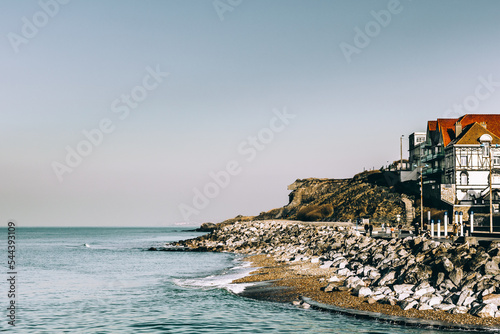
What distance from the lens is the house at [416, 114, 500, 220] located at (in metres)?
67.2

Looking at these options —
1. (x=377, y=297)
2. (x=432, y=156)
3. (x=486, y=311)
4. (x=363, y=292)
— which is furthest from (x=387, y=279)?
(x=432, y=156)

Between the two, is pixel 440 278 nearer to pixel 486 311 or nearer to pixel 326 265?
pixel 486 311

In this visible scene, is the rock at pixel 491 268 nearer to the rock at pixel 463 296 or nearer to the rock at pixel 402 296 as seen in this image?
the rock at pixel 463 296

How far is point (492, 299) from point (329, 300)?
21.4ft

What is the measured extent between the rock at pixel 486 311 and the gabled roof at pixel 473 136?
196ft

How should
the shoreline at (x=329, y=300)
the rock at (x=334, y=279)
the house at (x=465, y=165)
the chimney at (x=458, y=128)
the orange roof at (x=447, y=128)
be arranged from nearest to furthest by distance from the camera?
the shoreline at (x=329, y=300) → the rock at (x=334, y=279) → the house at (x=465, y=165) → the chimney at (x=458, y=128) → the orange roof at (x=447, y=128)

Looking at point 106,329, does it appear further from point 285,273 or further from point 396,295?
point 285,273

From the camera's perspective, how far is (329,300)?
21.1m

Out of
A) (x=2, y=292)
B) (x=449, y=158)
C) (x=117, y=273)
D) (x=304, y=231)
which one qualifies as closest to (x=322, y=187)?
(x=449, y=158)

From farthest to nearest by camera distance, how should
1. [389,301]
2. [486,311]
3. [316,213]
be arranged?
[316,213], [389,301], [486,311]

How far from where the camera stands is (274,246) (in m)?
55.7

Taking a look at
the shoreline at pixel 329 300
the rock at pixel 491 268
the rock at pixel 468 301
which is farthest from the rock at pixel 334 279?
the rock at pixel 468 301

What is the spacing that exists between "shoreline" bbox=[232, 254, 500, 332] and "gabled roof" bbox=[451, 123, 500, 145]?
162ft

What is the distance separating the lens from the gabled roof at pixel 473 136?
71938mm
